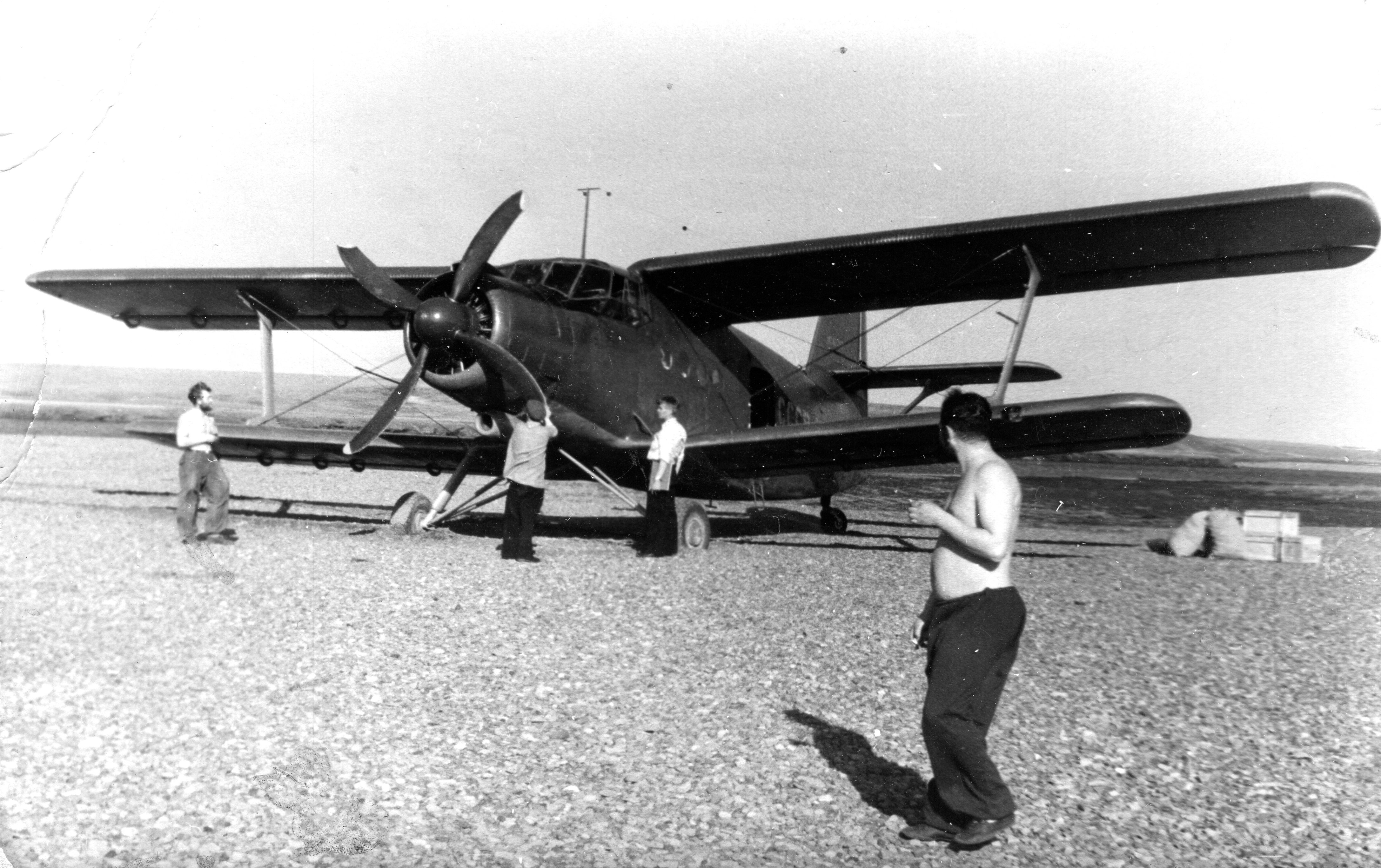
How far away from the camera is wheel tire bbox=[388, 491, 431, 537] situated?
10.2 meters

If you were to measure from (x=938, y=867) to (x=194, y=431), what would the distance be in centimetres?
780

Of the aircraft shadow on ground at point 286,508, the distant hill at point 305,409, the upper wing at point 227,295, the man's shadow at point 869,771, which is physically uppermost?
the upper wing at point 227,295

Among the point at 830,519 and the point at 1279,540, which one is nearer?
the point at 1279,540

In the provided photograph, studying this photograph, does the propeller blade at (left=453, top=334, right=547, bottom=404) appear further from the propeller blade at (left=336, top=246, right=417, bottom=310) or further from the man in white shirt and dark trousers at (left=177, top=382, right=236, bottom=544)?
the man in white shirt and dark trousers at (left=177, top=382, right=236, bottom=544)

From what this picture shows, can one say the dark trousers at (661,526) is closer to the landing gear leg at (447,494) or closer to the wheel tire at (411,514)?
the landing gear leg at (447,494)

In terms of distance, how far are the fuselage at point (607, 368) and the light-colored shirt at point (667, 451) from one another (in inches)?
26.3

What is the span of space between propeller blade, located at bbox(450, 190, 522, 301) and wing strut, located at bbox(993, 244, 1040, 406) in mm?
4571

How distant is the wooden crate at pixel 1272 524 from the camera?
11.4 m

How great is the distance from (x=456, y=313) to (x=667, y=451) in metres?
2.40

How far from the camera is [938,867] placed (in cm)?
274

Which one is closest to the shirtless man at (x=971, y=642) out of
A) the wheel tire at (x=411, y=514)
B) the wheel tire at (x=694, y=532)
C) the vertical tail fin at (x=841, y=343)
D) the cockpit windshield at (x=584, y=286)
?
the cockpit windshield at (x=584, y=286)

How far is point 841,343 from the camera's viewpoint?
14.5 meters

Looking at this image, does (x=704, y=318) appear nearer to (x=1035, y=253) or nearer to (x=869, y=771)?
(x=1035, y=253)

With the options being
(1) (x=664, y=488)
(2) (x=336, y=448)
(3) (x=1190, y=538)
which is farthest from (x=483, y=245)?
(3) (x=1190, y=538)
